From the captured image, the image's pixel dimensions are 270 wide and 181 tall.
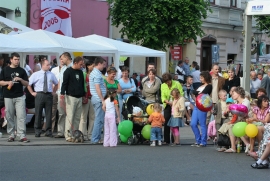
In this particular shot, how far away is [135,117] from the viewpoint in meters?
16.0

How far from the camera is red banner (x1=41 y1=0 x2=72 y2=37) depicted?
27.1 m

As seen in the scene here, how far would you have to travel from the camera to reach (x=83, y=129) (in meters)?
16.8

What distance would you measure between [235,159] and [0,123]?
6772 millimetres

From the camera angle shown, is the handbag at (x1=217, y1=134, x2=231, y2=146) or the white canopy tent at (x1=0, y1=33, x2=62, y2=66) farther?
the white canopy tent at (x1=0, y1=33, x2=62, y2=66)

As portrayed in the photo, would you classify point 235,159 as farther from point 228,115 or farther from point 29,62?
point 29,62

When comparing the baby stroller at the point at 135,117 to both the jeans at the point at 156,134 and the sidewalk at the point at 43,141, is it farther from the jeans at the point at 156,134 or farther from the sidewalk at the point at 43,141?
the sidewalk at the point at 43,141

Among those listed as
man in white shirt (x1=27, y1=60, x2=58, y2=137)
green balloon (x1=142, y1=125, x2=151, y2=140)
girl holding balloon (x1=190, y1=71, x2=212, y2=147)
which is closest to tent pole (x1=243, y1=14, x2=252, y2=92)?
girl holding balloon (x1=190, y1=71, x2=212, y2=147)

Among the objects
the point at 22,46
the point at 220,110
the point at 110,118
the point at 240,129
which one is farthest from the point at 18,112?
the point at 240,129

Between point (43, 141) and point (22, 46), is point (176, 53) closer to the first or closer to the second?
point (22, 46)

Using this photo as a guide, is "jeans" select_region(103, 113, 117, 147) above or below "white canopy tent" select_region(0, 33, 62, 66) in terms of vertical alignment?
below

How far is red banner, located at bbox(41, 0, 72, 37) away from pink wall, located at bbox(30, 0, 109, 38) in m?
2.28

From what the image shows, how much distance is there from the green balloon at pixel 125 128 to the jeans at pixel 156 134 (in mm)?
522

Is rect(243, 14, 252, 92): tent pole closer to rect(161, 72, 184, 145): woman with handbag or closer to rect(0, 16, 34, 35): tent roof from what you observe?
rect(161, 72, 184, 145): woman with handbag

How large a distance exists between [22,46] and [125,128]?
3729mm
